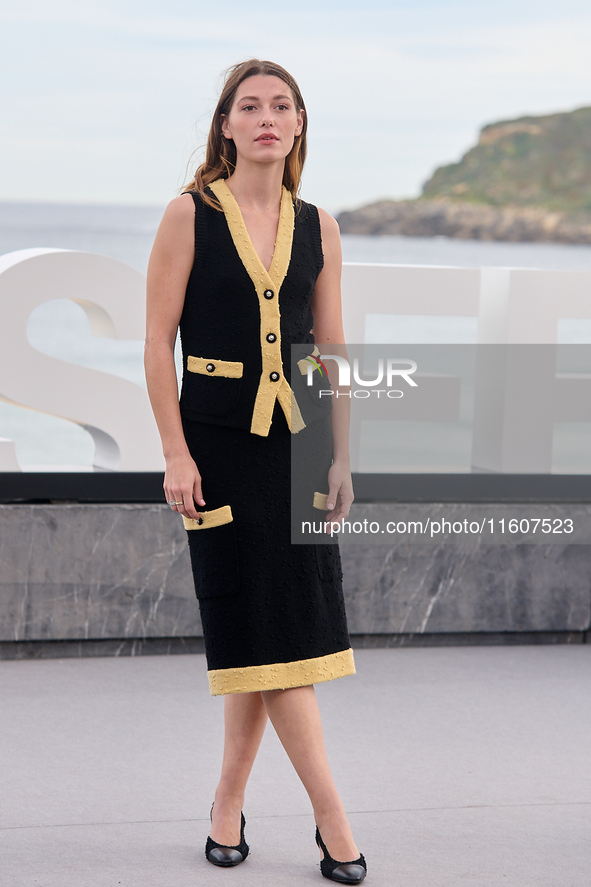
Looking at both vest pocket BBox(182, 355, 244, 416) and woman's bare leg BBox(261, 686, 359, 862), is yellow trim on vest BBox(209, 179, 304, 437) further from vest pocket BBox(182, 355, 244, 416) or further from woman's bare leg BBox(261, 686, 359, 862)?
woman's bare leg BBox(261, 686, 359, 862)

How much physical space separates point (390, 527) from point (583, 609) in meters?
0.82

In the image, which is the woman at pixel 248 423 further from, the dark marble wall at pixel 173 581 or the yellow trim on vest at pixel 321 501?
the dark marble wall at pixel 173 581

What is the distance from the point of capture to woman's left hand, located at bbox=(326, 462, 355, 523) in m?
2.22

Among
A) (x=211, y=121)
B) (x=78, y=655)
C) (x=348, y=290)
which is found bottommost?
(x=78, y=655)

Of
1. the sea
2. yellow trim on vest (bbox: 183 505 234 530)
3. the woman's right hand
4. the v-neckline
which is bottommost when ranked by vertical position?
the sea

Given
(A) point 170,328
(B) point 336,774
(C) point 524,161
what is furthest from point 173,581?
(C) point 524,161

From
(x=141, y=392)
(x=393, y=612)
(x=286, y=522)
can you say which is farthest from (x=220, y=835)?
(x=141, y=392)

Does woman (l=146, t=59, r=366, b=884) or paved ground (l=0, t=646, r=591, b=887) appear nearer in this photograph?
woman (l=146, t=59, r=366, b=884)

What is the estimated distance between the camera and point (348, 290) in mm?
3957

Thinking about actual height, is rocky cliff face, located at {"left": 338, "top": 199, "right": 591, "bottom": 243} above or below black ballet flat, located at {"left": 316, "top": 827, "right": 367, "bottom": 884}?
above

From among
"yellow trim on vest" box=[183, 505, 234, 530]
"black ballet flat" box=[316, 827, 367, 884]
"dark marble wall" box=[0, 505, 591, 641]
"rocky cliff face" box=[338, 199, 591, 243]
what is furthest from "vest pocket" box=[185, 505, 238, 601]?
"rocky cliff face" box=[338, 199, 591, 243]

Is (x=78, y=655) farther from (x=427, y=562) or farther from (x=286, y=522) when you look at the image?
(x=286, y=522)

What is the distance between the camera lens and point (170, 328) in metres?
2.13

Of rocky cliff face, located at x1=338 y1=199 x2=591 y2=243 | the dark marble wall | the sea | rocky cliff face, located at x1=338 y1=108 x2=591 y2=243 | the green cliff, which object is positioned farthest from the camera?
the green cliff
